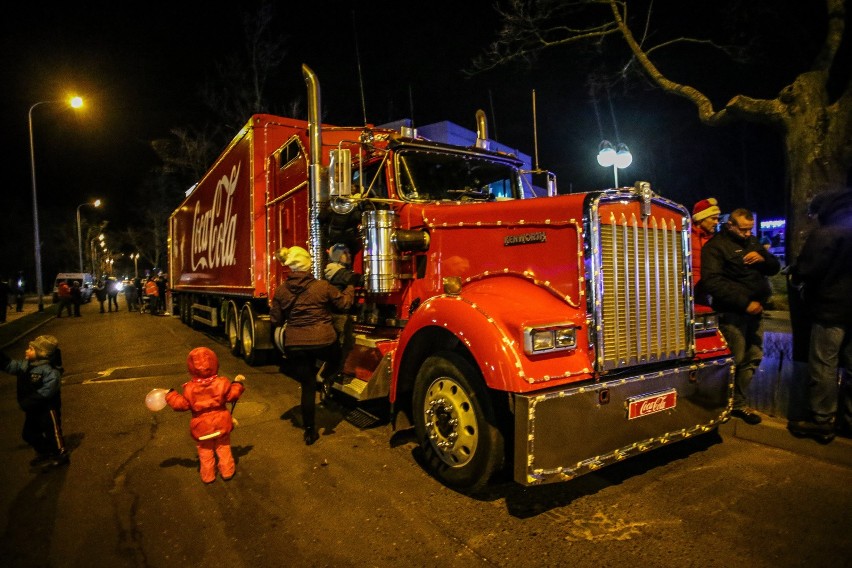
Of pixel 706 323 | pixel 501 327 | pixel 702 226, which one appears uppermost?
pixel 702 226

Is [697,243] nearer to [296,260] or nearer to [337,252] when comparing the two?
[337,252]

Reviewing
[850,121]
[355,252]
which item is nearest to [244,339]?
[355,252]

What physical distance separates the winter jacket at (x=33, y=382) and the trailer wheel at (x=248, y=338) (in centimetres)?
397

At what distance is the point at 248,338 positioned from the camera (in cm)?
852

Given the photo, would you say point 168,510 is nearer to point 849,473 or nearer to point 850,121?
point 849,473

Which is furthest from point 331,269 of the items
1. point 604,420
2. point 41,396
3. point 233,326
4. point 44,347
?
point 233,326

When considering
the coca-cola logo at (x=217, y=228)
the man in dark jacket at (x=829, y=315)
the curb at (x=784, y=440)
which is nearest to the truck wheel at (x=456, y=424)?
the curb at (x=784, y=440)

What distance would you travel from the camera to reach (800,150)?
7.39 meters

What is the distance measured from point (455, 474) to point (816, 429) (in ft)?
9.50

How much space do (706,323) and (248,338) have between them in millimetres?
6928

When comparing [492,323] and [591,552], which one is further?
[492,323]

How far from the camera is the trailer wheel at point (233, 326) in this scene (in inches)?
358

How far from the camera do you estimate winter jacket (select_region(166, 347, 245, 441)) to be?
3697 mm

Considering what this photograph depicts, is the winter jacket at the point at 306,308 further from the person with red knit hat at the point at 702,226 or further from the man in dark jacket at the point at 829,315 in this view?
the man in dark jacket at the point at 829,315
